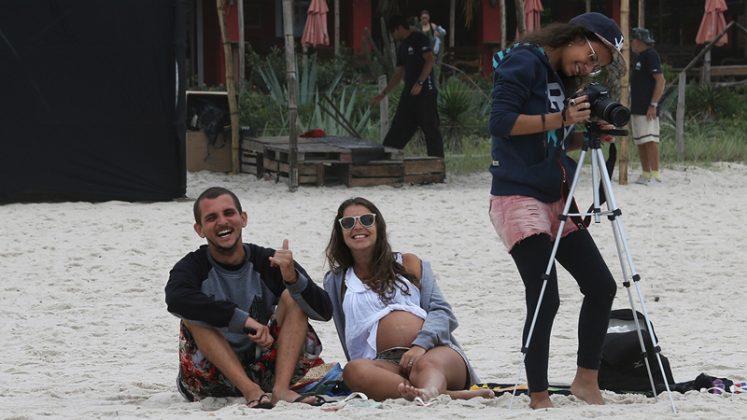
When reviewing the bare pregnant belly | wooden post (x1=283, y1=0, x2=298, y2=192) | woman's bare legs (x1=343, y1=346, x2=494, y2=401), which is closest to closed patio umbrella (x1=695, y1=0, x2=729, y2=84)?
wooden post (x1=283, y1=0, x2=298, y2=192)

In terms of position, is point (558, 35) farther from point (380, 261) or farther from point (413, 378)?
point (413, 378)

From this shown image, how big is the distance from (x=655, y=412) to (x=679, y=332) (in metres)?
2.36

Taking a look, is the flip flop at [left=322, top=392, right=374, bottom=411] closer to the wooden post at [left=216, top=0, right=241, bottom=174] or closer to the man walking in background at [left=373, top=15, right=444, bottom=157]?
the man walking in background at [left=373, top=15, right=444, bottom=157]

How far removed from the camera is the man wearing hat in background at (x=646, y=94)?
12.0 meters

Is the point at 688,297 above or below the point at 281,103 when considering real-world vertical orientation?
below

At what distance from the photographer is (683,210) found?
10.7m

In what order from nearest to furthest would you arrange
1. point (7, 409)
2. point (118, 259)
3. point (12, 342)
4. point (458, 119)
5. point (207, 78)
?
1. point (7, 409)
2. point (12, 342)
3. point (118, 259)
4. point (458, 119)
5. point (207, 78)

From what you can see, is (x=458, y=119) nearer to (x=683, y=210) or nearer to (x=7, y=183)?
(x=683, y=210)

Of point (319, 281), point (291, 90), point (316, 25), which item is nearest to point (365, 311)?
point (319, 281)

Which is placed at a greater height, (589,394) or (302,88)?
(302,88)

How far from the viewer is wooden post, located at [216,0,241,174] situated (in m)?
12.6

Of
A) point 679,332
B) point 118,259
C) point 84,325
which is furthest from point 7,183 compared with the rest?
point 679,332

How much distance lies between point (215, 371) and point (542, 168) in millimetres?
1488

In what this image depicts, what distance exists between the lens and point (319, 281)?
8.13 meters
